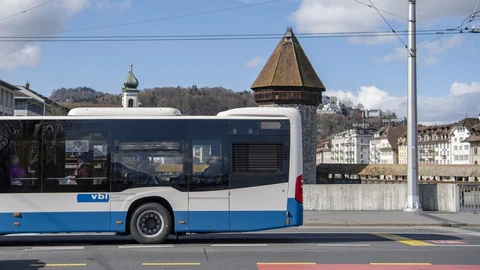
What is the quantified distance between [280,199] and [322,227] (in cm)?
571

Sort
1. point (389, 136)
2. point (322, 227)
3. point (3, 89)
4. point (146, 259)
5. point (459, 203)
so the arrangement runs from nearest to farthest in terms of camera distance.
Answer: point (146, 259), point (322, 227), point (459, 203), point (3, 89), point (389, 136)

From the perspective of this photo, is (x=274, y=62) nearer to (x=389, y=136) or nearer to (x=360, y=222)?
(x=360, y=222)

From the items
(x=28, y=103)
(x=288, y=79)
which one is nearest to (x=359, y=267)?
(x=288, y=79)

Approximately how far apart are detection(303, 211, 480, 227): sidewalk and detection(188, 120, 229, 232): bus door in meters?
6.38

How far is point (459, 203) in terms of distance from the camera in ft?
81.0

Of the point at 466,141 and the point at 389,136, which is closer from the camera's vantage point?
the point at 466,141

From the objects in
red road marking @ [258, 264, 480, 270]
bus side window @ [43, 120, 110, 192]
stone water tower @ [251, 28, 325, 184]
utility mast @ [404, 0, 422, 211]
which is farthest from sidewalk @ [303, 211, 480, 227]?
stone water tower @ [251, 28, 325, 184]

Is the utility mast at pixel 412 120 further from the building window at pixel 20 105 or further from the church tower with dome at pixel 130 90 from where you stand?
the building window at pixel 20 105

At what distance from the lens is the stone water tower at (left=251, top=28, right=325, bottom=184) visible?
176 feet

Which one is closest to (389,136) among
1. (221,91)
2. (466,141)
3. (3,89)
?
(466,141)

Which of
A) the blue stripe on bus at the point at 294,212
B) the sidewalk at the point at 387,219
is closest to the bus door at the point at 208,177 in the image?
the blue stripe on bus at the point at 294,212

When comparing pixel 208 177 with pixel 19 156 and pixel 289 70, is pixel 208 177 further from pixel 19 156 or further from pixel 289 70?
pixel 289 70

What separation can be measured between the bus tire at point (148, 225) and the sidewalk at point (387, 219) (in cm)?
699

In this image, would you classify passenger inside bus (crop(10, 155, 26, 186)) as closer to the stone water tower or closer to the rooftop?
the stone water tower
